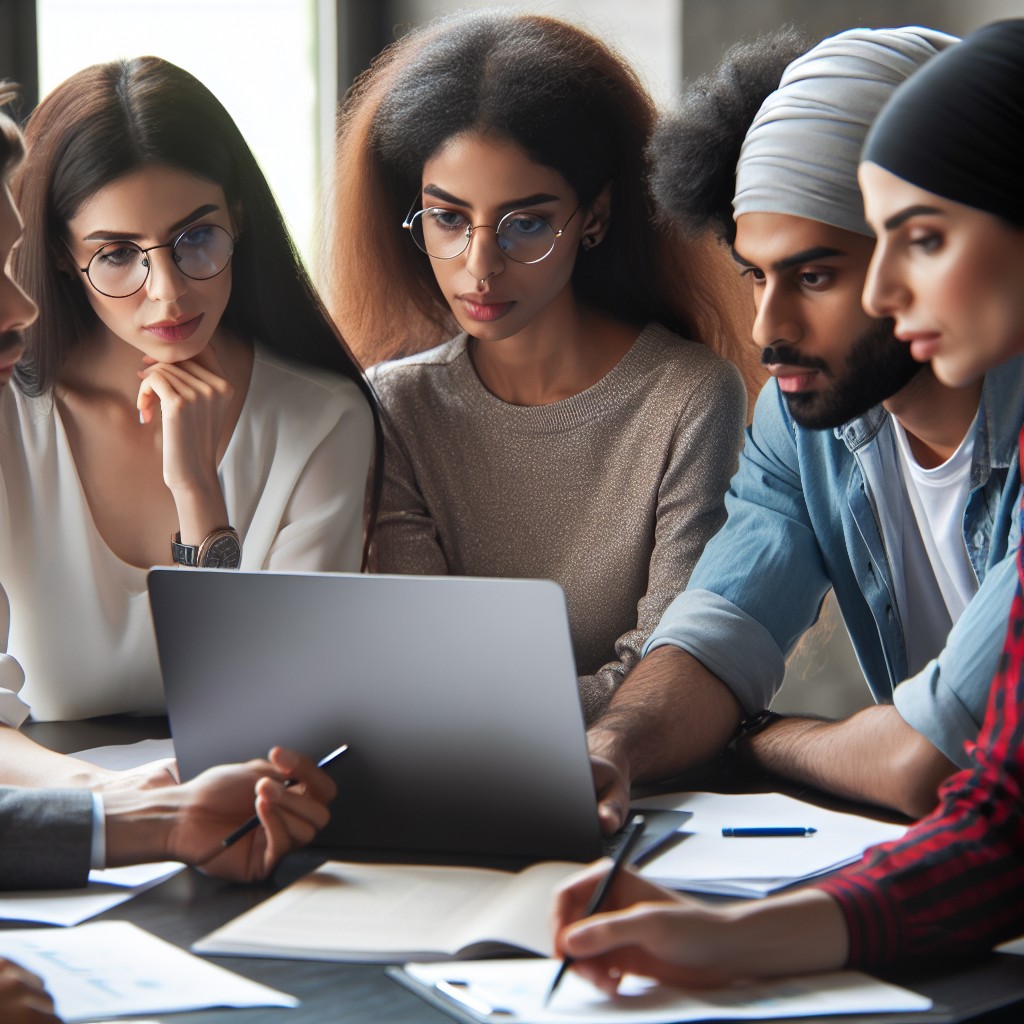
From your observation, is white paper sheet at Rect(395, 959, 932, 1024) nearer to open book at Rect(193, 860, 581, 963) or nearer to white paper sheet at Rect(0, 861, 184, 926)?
open book at Rect(193, 860, 581, 963)

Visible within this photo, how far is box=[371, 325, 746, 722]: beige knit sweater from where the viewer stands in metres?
2.00

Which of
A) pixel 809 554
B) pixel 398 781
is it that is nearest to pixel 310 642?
pixel 398 781

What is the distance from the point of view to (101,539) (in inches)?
75.1

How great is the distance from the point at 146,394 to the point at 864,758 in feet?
3.71

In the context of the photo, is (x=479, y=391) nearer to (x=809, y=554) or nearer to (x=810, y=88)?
(x=809, y=554)

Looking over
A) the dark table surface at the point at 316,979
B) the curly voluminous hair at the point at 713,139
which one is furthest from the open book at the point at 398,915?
the curly voluminous hair at the point at 713,139

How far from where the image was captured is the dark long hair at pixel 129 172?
1.84m

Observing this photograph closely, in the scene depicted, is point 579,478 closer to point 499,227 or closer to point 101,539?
point 499,227

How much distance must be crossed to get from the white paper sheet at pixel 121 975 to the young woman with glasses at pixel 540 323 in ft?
2.95

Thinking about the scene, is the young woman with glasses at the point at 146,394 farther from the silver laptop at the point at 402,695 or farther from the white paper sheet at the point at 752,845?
the white paper sheet at the point at 752,845

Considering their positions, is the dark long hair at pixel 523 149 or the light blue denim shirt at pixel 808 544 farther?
the dark long hair at pixel 523 149

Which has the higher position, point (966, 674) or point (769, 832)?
point (966, 674)

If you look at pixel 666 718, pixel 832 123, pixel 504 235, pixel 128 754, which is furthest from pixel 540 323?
pixel 128 754

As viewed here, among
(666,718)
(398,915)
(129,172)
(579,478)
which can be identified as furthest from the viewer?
(579,478)
